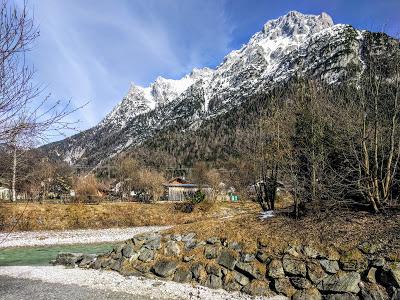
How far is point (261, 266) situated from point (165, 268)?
4.31 meters

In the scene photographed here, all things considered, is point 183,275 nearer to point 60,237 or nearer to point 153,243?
point 153,243

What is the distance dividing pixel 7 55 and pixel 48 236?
3396 centimetres

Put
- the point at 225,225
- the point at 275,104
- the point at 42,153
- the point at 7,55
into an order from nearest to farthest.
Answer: the point at 7,55 → the point at 42,153 → the point at 225,225 → the point at 275,104

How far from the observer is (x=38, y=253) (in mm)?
25578

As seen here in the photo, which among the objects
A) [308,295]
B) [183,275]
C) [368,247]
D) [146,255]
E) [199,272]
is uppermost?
[368,247]

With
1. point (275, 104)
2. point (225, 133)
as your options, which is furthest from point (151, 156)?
point (275, 104)

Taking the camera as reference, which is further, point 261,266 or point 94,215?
point 94,215

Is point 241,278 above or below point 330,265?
below

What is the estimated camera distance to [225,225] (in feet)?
55.2

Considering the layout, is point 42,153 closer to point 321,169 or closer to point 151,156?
point 321,169

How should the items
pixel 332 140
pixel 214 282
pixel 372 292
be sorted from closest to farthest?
pixel 372 292, pixel 214 282, pixel 332 140

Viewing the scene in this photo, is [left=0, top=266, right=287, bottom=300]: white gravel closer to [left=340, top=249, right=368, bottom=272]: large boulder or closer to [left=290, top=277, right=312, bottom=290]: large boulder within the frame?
[left=290, top=277, right=312, bottom=290]: large boulder

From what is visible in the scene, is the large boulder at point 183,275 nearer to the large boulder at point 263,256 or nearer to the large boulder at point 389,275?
Result: the large boulder at point 263,256

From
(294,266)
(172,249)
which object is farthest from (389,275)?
(172,249)
